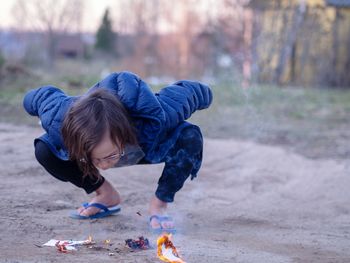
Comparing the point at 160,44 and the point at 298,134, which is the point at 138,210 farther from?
the point at 160,44

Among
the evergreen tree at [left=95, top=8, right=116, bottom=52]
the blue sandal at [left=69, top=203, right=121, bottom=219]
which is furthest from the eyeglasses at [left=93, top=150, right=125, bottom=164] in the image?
the evergreen tree at [left=95, top=8, right=116, bottom=52]

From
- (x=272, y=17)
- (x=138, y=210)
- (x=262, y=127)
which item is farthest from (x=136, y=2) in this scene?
(x=138, y=210)

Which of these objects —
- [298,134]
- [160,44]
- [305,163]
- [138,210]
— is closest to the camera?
[138,210]

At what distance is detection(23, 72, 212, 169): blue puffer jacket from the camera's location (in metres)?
2.49

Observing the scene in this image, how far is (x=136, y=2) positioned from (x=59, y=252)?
56.3 feet

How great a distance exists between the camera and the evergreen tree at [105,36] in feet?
61.8

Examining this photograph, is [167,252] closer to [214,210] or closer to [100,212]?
[100,212]

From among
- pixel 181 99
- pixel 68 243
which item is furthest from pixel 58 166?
pixel 181 99

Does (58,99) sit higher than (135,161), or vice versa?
(58,99)

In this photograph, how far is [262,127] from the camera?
5918mm

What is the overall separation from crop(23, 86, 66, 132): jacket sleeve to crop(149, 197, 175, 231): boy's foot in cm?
62

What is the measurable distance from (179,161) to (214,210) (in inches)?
27.3

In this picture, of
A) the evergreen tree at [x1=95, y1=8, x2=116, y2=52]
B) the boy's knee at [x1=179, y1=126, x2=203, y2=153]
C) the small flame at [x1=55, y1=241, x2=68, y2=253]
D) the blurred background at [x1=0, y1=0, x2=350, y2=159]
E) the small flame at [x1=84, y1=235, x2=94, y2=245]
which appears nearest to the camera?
the small flame at [x1=55, y1=241, x2=68, y2=253]

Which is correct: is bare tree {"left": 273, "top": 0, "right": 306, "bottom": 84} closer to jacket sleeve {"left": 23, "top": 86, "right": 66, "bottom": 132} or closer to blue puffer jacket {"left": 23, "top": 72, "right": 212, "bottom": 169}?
blue puffer jacket {"left": 23, "top": 72, "right": 212, "bottom": 169}
